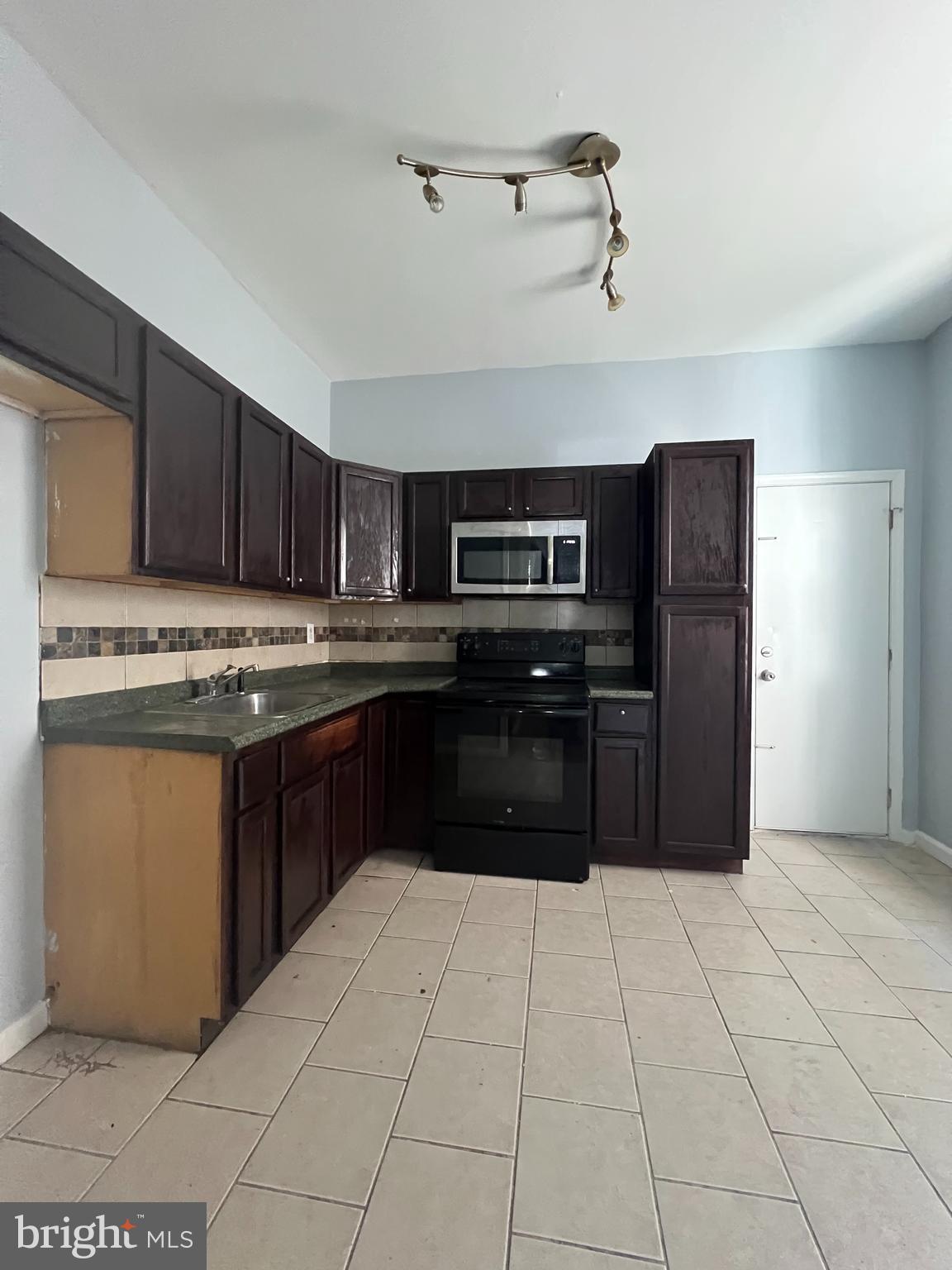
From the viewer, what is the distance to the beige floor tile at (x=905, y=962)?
1.79m

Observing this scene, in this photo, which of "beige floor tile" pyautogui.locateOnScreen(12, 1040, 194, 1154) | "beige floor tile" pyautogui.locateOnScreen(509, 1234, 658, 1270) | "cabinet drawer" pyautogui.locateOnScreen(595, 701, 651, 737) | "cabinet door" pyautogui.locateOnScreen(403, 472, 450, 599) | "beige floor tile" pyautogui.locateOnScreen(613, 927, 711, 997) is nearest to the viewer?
"beige floor tile" pyautogui.locateOnScreen(509, 1234, 658, 1270)

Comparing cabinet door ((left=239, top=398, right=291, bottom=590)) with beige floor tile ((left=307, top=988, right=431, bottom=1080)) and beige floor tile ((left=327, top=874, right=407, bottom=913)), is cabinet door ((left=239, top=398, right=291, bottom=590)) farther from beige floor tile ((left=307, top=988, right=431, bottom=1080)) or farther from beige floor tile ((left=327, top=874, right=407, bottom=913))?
beige floor tile ((left=307, top=988, right=431, bottom=1080))

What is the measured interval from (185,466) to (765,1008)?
2531mm

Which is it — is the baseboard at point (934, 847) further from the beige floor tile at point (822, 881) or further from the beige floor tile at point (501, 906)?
the beige floor tile at point (501, 906)

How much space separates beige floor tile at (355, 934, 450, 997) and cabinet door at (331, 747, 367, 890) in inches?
14.7

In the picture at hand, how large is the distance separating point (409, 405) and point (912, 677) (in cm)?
336

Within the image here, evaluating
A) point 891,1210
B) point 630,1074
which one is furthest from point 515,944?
point 891,1210

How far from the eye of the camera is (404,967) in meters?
1.84

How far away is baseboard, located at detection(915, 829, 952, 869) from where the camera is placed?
2.66 metres

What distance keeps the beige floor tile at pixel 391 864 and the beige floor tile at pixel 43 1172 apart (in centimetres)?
144

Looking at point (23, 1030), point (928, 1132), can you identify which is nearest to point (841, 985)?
point (928, 1132)

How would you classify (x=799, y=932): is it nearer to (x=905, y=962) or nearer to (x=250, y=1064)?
(x=905, y=962)

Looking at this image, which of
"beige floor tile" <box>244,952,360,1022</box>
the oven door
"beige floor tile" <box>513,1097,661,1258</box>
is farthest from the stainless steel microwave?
"beige floor tile" <box>513,1097,661,1258</box>

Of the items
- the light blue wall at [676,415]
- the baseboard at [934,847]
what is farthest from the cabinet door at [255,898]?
the baseboard at [934,847]
